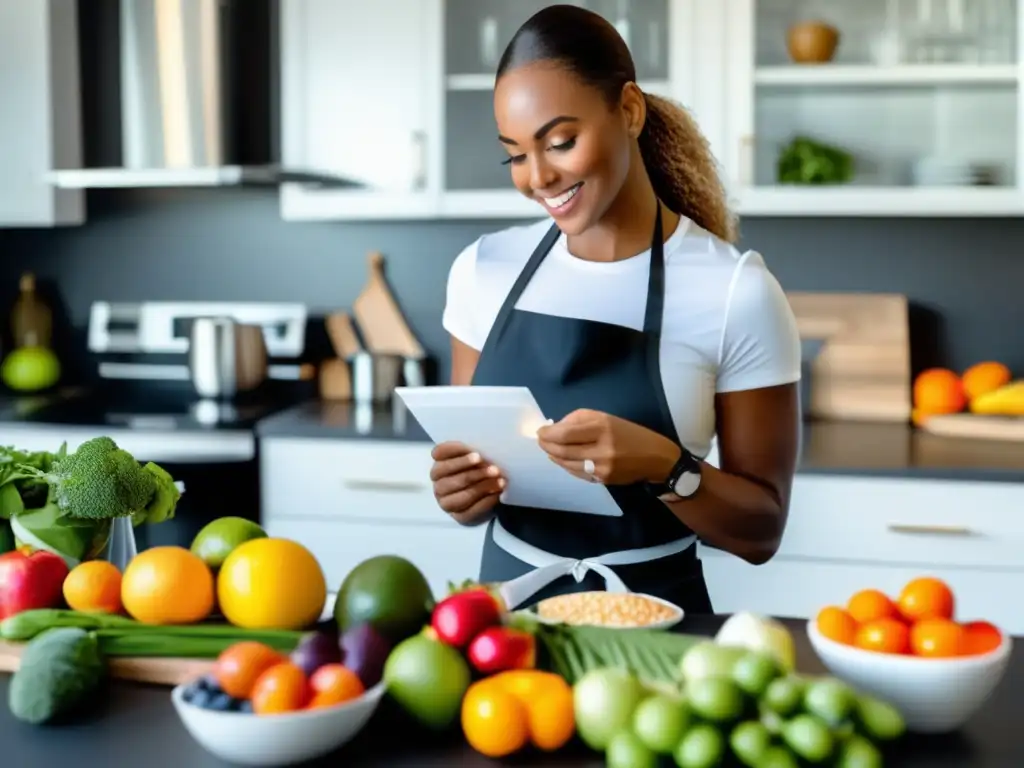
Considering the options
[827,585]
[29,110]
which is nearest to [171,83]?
[29,110]

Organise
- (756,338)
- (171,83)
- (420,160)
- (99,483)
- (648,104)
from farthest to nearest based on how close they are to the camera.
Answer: (171,83)
(420,160)
(648,104)
(756,338)
(99,483)

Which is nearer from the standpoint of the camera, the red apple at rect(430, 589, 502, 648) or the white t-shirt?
the red apple at rect(430, 589, 502, 648)

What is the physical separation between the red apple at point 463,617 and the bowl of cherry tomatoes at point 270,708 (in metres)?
0.09

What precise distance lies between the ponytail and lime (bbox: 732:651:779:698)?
98 centimetres

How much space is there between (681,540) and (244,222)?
214 centimetres

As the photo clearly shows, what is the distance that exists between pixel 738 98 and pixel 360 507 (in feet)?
4.15

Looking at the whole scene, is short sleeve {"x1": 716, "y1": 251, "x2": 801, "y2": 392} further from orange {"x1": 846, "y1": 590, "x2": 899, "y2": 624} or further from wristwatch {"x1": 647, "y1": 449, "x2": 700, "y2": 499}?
orange {"x1": 846, "y1": 590, "x2": 899, "y2": 624}

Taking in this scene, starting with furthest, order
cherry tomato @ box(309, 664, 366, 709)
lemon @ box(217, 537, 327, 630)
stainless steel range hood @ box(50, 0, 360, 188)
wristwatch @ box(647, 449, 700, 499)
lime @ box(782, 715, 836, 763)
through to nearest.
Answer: stainless steel range hood @ box(50, 0, 360, 188)
wristwatch @ box(647, 449, 700, 499)
lemon @ box(217, 537, 327, 630)
cherry tomato @ box(309, 664, 366, 709)
lime @ box(782, 715, 836, 763)

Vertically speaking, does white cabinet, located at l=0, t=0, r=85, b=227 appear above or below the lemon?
above

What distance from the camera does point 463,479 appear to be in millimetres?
1701

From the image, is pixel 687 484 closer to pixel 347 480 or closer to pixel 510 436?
pixel 510 436

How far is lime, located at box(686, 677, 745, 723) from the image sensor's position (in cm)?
101

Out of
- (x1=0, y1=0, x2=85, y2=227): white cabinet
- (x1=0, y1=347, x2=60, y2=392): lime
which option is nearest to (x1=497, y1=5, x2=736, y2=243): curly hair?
(x1=0, y1=0, x2=85, y2=227): white cabinet

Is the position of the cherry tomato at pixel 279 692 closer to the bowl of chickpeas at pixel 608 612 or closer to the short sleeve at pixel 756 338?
the bowl of chickpeas at pixel 608 612
